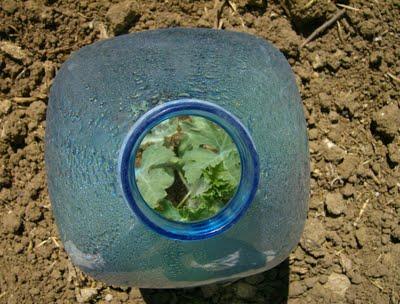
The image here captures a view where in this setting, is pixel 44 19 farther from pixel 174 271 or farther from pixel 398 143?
pixel 398 143

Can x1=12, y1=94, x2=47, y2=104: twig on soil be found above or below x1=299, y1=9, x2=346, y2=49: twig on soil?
below

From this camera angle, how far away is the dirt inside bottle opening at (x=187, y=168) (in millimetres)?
1521

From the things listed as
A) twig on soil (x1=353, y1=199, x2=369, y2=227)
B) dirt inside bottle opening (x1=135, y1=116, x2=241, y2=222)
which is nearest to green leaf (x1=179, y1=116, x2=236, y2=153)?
dirt inside bottle opening (x1=135, y1=116, x2=241, y2=222)

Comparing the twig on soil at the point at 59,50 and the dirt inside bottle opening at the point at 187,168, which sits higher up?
the dirt inside bottle opening at the point at 187,168

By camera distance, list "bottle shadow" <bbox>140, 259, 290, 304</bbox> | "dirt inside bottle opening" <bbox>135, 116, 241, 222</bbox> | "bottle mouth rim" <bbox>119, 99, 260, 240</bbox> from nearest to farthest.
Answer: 1. "bottle mouth rim" <bbox>119, 99, 260, 240</bbox>
2. "dirt inside bottle opening" <bbox>135, 116, 241, 222</bbox>
3. "bottle shadow" <bbox>140, 259, 290, 304</bbox>

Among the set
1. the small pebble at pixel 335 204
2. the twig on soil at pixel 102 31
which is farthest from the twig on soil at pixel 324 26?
the twig on soil at pixel 102 31

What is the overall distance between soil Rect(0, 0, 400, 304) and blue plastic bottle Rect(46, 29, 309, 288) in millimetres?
488

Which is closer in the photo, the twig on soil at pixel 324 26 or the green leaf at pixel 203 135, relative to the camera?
the green leaf at pixel 203 135

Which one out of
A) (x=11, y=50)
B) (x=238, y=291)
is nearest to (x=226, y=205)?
(x=238, y=291)

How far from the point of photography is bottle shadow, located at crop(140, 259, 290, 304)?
2301mm

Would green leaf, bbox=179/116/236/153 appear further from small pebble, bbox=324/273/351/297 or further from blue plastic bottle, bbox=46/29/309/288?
small pebble, bbox=324/273/351/297

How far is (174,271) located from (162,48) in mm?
522

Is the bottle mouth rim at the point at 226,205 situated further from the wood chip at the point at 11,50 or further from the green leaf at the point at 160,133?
the wood chip at the point at 11,50

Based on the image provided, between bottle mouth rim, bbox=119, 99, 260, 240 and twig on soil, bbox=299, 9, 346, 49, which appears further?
twig on soil, bbox=299, 9, 346, 49
